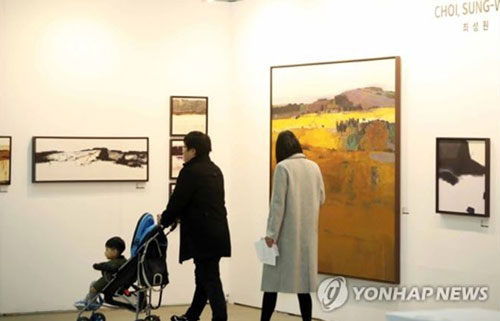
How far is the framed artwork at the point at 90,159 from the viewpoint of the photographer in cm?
914

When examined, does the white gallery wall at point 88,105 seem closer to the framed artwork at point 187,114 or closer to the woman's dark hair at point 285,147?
the framed artwork at point 187,114

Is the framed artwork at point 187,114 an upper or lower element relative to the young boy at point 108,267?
upper

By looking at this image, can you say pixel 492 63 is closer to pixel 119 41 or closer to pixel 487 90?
pixel 487 90

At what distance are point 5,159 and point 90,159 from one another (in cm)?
83

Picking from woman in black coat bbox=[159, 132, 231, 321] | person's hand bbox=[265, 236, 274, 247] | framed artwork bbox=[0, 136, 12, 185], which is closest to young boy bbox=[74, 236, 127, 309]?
woman in black coat bbox=[159, 132, 231, 321]

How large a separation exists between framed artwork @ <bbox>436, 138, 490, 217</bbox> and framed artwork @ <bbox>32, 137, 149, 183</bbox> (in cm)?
329

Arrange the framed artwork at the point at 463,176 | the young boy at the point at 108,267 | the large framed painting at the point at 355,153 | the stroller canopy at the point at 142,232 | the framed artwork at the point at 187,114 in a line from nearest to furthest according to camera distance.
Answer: the framed artwork at the point at 463,176 < the stroller canopy at the point at 142,232 < the young boy at the point at 108,267 < the large framed painting at the point at 355,153 < the framed artwork at the point at 187,114

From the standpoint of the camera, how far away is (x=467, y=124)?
7332mm

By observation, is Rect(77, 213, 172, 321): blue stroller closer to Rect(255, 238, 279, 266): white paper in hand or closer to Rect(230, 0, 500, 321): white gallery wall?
Rect(255, 238, 279, 266): white paper in hand

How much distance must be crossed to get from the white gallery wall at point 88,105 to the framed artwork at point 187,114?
0.07 metres

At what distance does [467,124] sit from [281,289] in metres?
1.93

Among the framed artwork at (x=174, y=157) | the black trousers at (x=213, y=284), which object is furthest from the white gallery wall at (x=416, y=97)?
the black trousers at (x=213, y=284)

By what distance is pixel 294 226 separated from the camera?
7297mm

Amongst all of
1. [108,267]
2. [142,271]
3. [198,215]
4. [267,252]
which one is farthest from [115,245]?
[267,252]
